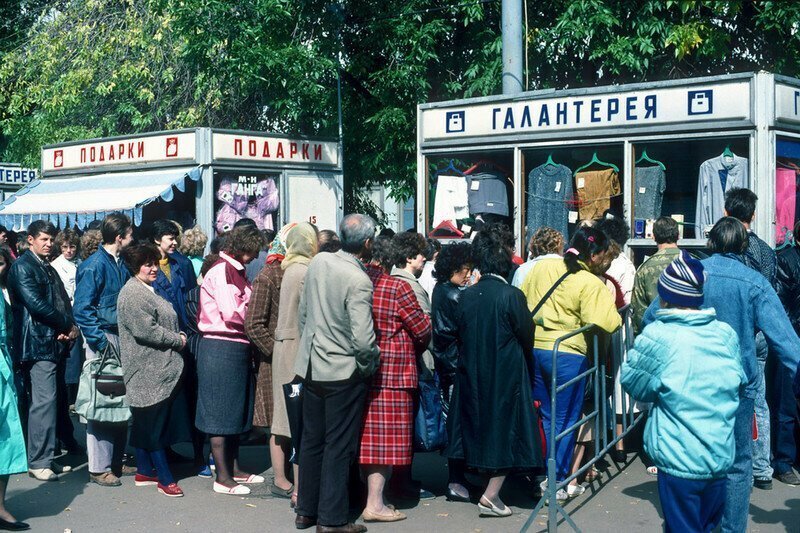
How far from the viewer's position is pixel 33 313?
25.9 ft

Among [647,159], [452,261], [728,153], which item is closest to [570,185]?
[647,159]

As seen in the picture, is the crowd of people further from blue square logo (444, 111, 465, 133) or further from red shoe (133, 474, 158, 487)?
blue square logo (444, 111, 465, 133)

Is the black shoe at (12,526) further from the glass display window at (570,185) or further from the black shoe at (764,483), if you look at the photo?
the glass display window at (570,185)

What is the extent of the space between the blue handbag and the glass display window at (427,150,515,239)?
4881 millimetres

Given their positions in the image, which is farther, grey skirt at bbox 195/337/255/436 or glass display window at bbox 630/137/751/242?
glass display window at bbox 630/137/751/242

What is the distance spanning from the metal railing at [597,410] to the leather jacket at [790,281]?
1.15 meters

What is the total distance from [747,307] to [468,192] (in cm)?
639

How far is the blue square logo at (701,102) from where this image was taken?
31.1ft

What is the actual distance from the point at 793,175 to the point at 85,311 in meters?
6.25

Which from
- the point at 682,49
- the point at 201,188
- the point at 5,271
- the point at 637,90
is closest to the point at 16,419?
the point at 5,271

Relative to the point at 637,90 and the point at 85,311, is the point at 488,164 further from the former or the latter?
the point at 85,311

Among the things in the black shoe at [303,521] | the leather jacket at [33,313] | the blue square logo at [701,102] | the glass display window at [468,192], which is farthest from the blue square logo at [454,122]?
the black shoe at [303,521]

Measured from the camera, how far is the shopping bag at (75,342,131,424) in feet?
24.6

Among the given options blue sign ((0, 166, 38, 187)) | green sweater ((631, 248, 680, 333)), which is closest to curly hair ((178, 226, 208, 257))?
green sweater ((631, 248, 680, 333))
